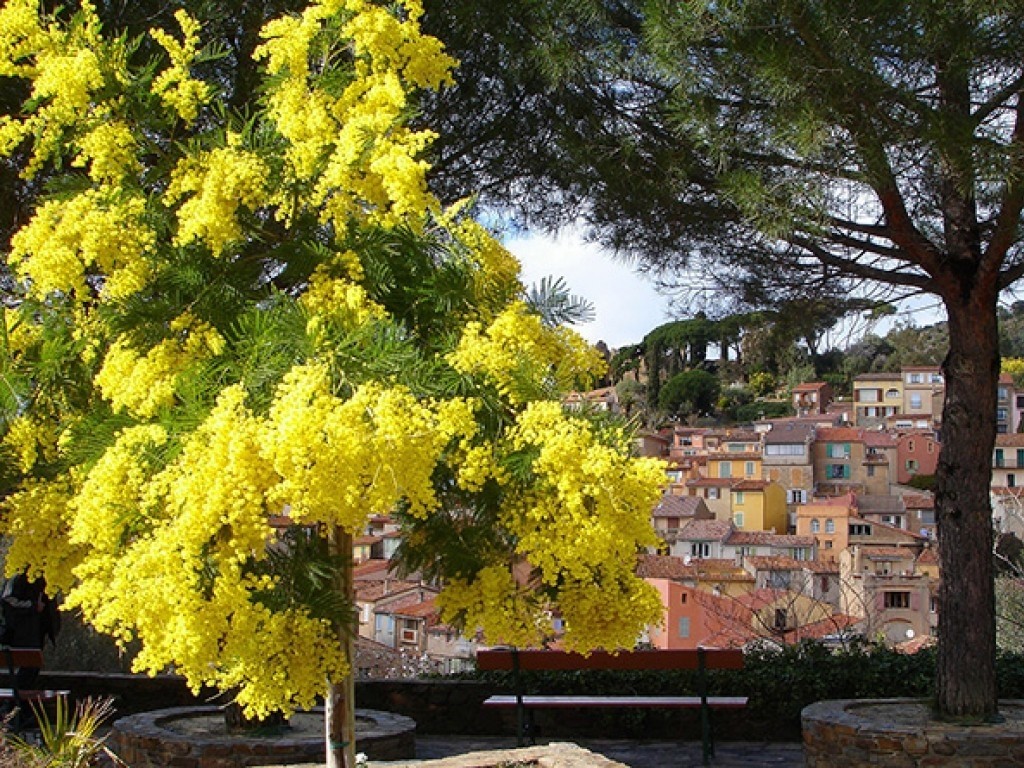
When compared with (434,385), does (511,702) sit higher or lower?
lower

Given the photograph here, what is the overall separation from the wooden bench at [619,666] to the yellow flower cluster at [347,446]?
13.9 ft

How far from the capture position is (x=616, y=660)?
6996mm

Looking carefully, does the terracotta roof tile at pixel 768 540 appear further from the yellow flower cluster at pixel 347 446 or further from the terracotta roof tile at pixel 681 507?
the yellow flower cluster at pixel 347 446

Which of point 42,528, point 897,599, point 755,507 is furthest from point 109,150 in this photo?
point 755,507

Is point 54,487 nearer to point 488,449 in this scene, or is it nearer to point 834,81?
point 488,449

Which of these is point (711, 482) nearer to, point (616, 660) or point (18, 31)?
point (616, 660)

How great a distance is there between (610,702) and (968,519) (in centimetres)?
255

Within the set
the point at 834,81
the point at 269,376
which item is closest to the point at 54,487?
the point at 269,376

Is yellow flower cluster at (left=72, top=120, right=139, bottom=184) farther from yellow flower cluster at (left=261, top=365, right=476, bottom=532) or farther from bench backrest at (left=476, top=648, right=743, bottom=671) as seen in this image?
bench backrest at (left=476, top=648, right=743, bottom=671)

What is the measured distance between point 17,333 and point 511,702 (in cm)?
451

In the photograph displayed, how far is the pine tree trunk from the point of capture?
22.0ft

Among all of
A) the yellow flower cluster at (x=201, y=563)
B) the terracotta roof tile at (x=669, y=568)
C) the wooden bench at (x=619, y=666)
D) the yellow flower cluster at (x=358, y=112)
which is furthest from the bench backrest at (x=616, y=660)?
the terracotta roof tile at (x=669, y=568)

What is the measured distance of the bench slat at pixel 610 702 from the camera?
738 cm

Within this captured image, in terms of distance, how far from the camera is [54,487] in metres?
3.98
